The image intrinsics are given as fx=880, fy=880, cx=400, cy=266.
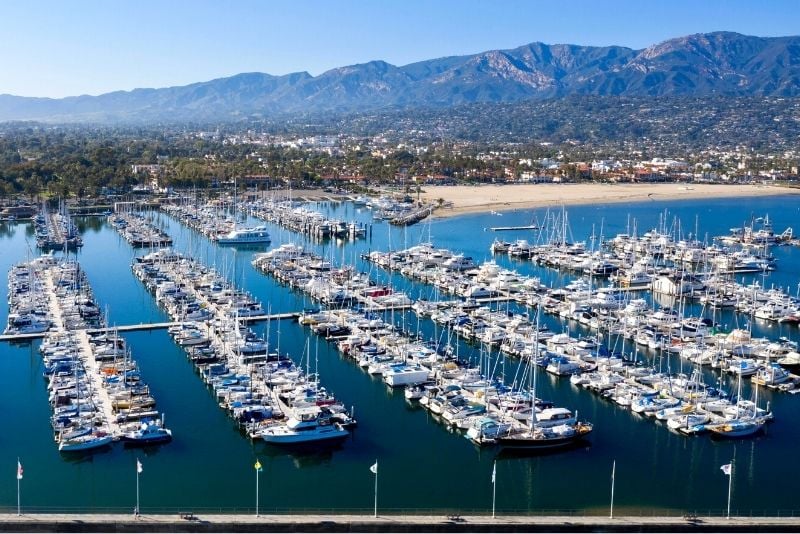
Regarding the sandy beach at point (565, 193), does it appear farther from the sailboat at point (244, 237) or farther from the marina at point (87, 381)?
the marina at point (87, 381)

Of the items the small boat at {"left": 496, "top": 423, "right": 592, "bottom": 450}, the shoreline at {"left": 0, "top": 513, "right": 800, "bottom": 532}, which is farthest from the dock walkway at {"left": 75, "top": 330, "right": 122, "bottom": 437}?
the small boat at {"left": 496, "top": 423, "right": 592, "bottom": 450}

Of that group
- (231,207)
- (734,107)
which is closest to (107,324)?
(231,207)

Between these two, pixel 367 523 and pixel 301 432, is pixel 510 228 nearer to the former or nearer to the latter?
pixel 301 432

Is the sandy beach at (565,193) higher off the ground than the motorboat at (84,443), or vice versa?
the sandy beach at (565,193)

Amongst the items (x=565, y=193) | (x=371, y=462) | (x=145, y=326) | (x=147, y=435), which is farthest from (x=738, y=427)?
(x=565, y=193)

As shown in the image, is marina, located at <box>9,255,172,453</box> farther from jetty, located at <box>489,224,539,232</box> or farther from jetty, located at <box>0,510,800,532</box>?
jetty, located at <box>489,224,539,232</box>

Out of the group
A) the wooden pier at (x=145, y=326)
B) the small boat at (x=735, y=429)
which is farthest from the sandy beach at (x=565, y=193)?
the small boat at (x=735, y=429)
